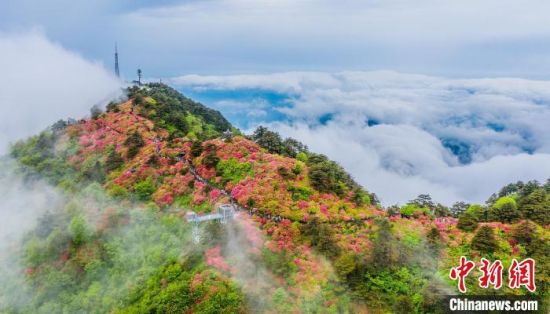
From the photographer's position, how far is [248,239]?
123 ft

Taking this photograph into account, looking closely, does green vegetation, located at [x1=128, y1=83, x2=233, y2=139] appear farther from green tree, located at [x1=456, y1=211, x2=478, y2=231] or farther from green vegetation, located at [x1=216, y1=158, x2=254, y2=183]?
green tree, located at [x1=456, y1=211, x2=478, y2=231]

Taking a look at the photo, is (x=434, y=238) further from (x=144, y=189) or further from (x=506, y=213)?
(x=144, y=189)

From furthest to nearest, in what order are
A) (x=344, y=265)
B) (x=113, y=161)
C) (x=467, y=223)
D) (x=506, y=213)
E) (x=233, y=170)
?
(x=113, y=161) → (x=233, y=170) → (x=506, y=213) → (x=467, y=223) → (x=344, y=265)

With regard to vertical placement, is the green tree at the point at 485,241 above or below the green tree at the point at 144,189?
below

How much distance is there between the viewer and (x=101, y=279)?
40344 mm

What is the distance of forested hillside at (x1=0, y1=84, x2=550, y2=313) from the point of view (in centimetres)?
3275

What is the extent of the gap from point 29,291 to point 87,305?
8.43 meters

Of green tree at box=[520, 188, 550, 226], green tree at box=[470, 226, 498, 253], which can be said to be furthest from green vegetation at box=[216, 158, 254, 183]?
green tree at box=[520, 188, 550, 226]

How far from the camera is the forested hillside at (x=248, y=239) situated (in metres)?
32.8

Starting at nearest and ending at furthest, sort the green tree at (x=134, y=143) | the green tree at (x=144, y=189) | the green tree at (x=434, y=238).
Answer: the green tree at (x=434, y=238) < the green tree at (x=144, y=189) < the green tree at (x=134, y=143)

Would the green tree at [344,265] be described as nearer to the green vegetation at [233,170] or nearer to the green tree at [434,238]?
the green tree at [434,238]

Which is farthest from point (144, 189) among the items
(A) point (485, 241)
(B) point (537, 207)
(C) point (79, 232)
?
(B) point (537, 207)

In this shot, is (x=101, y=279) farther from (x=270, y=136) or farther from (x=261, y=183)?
(x=270, y=136)

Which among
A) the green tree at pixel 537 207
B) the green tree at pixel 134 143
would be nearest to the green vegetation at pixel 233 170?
the green tree at pixel 134 143
